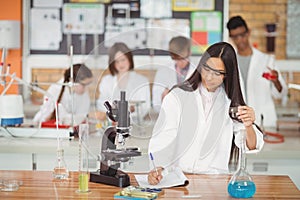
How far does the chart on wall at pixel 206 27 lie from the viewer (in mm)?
5488

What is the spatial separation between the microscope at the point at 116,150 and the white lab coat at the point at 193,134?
0.69 ft

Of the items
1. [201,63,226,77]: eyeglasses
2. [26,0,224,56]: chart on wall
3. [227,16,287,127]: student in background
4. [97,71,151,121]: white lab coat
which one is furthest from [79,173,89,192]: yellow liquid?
[26,0,224,56]: chart on wall

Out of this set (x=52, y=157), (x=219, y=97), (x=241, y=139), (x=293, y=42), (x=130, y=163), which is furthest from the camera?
(x=293, y=42)

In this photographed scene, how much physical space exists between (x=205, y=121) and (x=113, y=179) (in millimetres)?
582

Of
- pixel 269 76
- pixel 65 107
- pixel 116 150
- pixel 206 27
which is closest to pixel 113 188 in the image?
pixel 116 150

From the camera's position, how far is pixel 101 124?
155 inches

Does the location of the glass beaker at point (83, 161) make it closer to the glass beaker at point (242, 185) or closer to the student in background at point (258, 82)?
the glass beaker at point (242, 185)

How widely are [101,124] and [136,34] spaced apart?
1.02 meters

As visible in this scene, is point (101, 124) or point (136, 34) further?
point (101, 124)

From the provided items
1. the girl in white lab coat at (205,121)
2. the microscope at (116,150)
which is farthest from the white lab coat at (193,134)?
the microscope at (116,150)

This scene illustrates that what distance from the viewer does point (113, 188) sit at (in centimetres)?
254

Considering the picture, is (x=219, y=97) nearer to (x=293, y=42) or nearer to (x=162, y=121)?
(x=162, y=121)

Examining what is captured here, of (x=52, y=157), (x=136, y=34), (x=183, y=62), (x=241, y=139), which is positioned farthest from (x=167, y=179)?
(x=52, y=157)

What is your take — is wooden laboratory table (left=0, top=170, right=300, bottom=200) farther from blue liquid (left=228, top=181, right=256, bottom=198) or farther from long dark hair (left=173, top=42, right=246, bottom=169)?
long dark hair (left=173, top=42, right=246, bottom=169)
